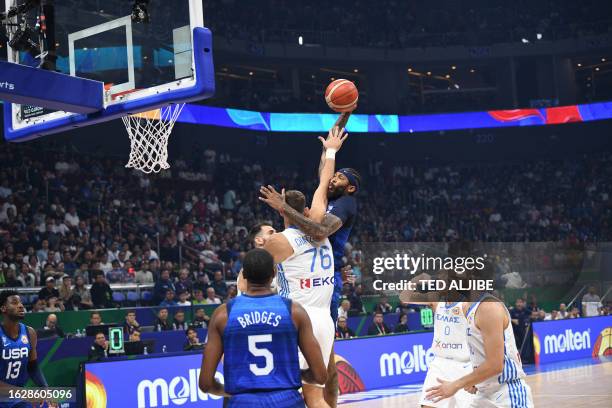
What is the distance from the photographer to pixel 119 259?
18.1 metres

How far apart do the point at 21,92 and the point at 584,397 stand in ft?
29.8

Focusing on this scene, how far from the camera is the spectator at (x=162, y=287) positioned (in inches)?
635

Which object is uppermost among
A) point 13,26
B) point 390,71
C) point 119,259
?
point 390,71

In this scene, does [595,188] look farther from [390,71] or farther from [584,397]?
[584,397]

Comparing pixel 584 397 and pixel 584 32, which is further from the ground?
pixel 584 32

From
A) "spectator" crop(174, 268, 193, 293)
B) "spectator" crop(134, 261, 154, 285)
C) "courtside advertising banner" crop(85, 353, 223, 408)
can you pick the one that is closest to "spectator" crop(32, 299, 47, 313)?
"spectator" crop(174, 268, 193, 293)

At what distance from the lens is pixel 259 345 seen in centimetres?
419

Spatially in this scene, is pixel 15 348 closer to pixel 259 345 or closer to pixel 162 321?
pixel 259 345

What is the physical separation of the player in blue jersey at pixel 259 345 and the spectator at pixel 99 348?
7.33 meters

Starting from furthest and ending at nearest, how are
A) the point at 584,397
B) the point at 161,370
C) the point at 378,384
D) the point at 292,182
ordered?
the point at 292,182 → the point at 378,384 → the point at 584,397 → the point at 161,370

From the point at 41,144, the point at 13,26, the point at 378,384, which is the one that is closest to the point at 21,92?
the point at 13,26

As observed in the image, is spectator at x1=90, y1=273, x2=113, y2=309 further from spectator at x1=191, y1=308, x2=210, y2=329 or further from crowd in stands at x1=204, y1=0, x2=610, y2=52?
crowd in stands at x1=204, y1=0, x2=610, y2=52

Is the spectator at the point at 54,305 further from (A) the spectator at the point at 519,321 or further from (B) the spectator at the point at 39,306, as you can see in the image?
(A) the spectator at the point at 519,321

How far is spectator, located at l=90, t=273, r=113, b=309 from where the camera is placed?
1509 centimetres
